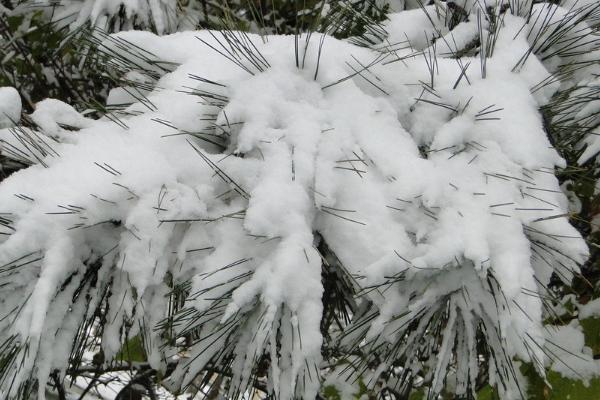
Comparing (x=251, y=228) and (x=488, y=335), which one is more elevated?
(x=251, y=228)

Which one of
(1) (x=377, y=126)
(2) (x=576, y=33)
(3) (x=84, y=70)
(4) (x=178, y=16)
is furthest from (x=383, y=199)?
(3) (x=84, y=70)

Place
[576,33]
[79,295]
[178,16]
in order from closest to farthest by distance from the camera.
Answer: [79,295] < [576,33] < [178,16]

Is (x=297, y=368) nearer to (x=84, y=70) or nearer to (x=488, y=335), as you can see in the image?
(x=488, y=335)

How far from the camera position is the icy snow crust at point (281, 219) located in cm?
74

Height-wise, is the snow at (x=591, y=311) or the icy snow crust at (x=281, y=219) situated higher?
the icy snow crust at (x=281, y=219)

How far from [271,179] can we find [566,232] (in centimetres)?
42

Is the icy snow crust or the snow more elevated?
the icy snow crust

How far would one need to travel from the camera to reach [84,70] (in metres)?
1.95

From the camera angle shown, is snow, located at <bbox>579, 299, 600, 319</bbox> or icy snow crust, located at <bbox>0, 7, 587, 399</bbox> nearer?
icy snow crust, located at <bbox>0, 7, 587, 399</bbox>

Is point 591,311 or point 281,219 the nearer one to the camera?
point 281,219

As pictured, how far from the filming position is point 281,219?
0.76m

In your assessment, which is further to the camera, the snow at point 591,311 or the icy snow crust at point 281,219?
the snow at point 591,311

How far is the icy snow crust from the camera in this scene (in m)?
0.74

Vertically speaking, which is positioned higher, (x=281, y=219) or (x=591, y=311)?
(x=281, y=219)
